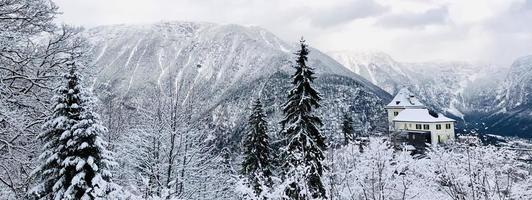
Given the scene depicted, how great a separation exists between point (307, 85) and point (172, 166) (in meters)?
9.36

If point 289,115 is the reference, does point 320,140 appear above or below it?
below

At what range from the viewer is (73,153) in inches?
483

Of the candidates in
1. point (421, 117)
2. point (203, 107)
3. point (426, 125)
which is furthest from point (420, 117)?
point (203, 107)

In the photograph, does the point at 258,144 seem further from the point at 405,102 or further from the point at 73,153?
the point at 405,102

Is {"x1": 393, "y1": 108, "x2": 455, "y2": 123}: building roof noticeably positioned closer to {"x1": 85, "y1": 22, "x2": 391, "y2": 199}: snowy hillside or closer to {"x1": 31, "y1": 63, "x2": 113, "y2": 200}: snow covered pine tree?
{"x1": 85, "y1": 22, "x2": 391, "y2": 199}: snowy hillside

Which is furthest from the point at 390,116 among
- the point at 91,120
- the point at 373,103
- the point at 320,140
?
the point at 91,120

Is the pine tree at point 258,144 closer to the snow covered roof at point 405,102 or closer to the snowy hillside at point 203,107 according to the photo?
the snowy hillside at point 203,107

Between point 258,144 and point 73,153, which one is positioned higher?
point 73,153

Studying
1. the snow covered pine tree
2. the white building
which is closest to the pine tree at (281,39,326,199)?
the snow covered pine tree

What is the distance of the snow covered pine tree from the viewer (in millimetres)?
11867

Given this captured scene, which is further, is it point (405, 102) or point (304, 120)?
point (405, 102)

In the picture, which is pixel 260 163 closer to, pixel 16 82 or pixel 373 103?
pixel 16 82

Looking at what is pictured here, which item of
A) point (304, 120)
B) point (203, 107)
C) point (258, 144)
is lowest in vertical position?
point (258, 144)

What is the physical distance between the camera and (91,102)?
12094mm
